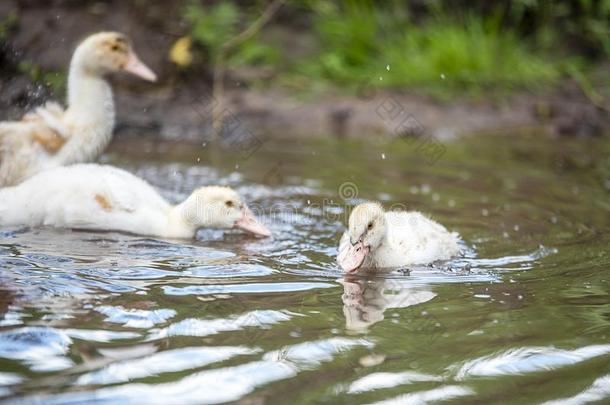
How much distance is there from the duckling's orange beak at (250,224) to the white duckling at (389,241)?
2.04ft

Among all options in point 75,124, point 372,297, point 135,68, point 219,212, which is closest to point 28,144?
point 75,124

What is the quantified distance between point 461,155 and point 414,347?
574 centimetres

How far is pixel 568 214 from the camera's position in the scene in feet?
22.8

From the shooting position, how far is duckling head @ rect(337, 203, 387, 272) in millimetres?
5223

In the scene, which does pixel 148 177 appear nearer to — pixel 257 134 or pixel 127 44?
pixel 127 44

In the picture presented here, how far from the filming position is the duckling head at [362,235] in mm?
5223

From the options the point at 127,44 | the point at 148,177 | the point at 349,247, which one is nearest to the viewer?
the point at 349,247

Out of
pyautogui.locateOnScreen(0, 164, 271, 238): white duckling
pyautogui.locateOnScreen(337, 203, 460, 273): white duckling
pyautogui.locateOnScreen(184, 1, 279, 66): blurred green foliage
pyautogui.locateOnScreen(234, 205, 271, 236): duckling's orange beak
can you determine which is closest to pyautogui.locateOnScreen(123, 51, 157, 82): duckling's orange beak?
pyautogui.locateOnScreen(0, 164, 271, 238): white duckling

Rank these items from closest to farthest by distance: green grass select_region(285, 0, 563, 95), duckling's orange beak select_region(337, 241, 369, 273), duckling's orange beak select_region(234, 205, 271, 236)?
1. duckling's orange beak select_region(337, 241, 369, 273)
2. duckling's orange beak select_region(234, 205, 271, 236)
3. green grass select_region(285, 0, 563, 95)

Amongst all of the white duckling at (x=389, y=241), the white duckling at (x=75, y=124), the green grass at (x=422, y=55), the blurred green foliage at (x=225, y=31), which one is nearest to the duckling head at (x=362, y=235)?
the white duckling at (x=389, y=241)

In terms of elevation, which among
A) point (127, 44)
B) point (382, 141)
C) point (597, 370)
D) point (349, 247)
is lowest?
point (597, 370)

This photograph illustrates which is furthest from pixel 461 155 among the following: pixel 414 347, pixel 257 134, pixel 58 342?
pixel 58 342

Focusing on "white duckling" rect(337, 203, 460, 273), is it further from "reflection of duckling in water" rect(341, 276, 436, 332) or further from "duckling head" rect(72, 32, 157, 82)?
"duckling head" rect(72, 32, 157, 82)

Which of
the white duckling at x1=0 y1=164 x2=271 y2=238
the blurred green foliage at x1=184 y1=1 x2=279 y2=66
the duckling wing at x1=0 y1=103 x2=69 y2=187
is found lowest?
the white duckling at x1=0 y1=164 x2=271 y2=238
